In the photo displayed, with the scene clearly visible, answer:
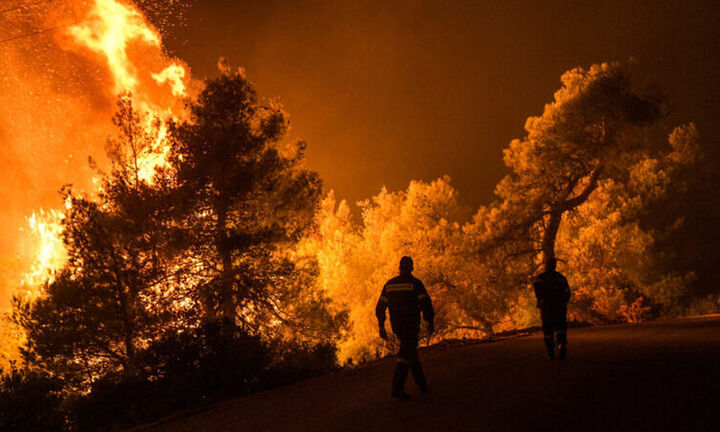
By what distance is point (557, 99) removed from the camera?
72.4 feet

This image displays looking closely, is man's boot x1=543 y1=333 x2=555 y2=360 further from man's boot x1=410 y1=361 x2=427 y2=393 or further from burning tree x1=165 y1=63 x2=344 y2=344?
burning tree x1=165 y1=63 x2=344 y2=344

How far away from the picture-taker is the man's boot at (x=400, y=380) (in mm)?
6496

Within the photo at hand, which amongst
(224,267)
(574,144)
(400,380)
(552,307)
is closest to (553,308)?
(552,307)

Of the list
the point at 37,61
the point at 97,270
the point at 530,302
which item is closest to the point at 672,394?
the point at 97,270

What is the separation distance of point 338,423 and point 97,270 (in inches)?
480

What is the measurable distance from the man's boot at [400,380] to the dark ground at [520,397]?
0.63 ft

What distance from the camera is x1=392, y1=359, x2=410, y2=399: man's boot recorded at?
6496 mm

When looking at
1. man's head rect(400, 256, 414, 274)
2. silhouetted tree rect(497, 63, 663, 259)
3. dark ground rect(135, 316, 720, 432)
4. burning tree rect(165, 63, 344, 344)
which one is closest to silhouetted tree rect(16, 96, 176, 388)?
burning tree rect(165, 63, 344, 344)

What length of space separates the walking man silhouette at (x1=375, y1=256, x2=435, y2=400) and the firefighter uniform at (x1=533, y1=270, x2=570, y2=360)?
10.6 feet

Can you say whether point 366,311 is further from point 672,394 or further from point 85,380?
point 672,394

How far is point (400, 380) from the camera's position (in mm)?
6551

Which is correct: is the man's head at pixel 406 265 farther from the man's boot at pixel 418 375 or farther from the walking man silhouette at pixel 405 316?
the man's boot at pixel 418 375

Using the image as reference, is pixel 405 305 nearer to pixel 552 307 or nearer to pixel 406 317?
pixel 406 317

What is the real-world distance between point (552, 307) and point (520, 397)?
336 centimetres
